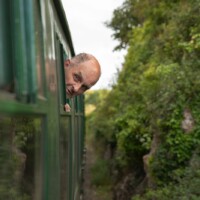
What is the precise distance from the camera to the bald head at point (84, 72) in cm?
333

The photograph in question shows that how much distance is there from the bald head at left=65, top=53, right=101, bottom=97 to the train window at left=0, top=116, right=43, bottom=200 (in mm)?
1067

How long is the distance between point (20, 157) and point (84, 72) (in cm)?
136

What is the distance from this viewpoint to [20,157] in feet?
6.69

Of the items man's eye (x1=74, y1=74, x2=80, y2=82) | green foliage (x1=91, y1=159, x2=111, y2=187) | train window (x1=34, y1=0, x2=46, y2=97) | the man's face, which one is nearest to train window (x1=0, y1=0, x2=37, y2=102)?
train window (x1=34, y1=0, x2=46, y2=97)

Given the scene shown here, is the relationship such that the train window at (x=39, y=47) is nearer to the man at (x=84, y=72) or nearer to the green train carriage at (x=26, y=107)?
the green train carriage at (x=26, y=107)

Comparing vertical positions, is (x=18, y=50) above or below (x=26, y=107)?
above

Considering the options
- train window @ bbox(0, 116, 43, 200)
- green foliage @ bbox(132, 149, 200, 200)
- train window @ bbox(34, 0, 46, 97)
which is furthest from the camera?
green foliage @ bbox(132, 149, 200, 200)

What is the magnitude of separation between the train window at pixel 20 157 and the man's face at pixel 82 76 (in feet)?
3.49

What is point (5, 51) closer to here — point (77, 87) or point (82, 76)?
point (82, 76)

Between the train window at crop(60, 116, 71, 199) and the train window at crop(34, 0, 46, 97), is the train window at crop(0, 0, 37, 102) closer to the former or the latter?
the train window at crop(34, 0, 46, 97)

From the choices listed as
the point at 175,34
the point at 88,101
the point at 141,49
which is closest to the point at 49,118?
the point at 175,34

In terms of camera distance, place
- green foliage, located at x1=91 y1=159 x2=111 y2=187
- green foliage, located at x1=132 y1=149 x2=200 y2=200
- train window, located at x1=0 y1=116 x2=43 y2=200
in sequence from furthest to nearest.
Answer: green foliage, located at x1=91 y1=159 x2=111 y2=187, green foliage, located at x1=132 y1=149 x2=200 y2=200, train window, located at x1=0 y1=116 x2=43 y2=200

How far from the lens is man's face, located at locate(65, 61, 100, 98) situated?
10.9 ft

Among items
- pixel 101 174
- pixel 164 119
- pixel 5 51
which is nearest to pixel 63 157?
pixel 5 51
